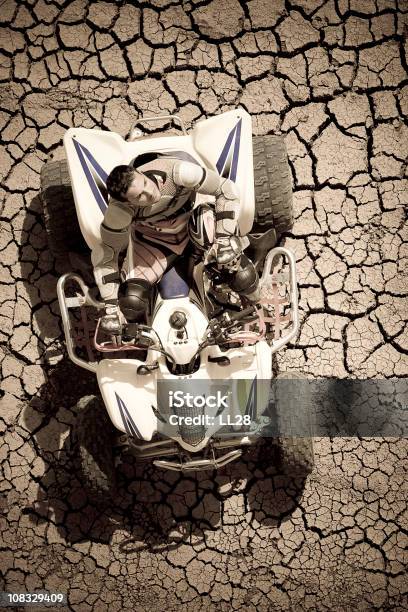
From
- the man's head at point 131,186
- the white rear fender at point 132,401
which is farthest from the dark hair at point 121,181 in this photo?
the white rear fender at point 132,401

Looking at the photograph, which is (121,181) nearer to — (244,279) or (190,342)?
(244,279)

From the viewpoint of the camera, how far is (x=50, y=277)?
532 centimetres

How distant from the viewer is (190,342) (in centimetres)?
417

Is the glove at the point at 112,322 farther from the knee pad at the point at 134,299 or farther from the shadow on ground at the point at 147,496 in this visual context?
the shadow on ground at the point at 147,496

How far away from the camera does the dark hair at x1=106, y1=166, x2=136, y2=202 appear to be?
357cm

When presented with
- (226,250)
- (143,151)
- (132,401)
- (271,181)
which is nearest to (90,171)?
(143,151)

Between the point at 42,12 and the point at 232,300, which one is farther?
the point at 42,12

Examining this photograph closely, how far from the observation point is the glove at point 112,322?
4188 millimetres

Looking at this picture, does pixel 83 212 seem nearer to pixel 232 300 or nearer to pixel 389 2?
pixel 232 300

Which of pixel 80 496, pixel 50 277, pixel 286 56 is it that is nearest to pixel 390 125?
pixel 286 56

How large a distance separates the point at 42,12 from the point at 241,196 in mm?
2535

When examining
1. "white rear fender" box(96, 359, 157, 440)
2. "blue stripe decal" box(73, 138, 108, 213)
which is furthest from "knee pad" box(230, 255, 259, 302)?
"blue stripe decal" box(73, 138, 108, 213)

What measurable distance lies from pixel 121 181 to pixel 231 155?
3.55 ft

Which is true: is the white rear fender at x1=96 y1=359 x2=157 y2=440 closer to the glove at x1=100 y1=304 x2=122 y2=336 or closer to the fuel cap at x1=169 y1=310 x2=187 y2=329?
the glove at x1=100 y1=304 x2=122 y2=336
